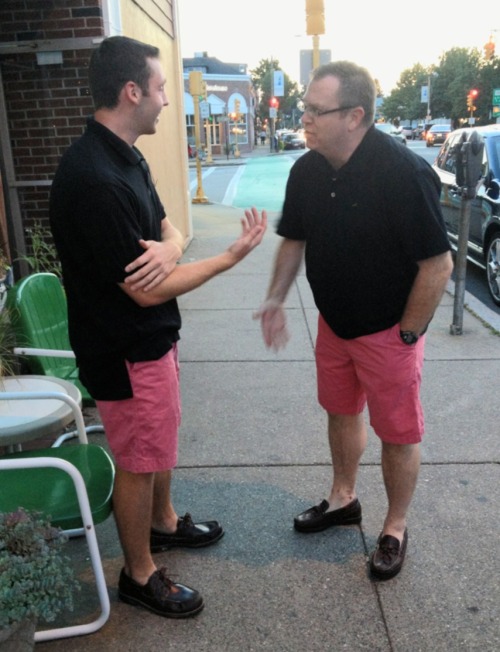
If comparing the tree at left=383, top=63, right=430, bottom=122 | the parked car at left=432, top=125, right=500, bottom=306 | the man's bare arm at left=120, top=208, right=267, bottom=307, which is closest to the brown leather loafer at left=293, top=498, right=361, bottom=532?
the man's bare arm at left=120, top=208, right=267, bottom=307

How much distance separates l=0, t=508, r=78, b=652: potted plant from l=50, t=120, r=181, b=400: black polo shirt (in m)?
0.48

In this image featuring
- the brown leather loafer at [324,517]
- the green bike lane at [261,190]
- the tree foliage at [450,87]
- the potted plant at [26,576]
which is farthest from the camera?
the tree foliage at [450,87]

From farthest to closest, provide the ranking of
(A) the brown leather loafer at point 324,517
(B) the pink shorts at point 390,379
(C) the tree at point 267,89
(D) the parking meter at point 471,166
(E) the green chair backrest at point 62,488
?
(C) the tree at point 267,89
(D) the parking meter at point 471,166
(A) the brown leather loafer at point 324,517
(B) the pink shorts at point 390,379
(E) the green chair backrest at point 62,488

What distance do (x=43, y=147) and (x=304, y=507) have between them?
3.73 metres

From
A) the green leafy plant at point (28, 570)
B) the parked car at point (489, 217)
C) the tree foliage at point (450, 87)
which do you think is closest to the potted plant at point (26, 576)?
the green leafy plant at point (28, 570)

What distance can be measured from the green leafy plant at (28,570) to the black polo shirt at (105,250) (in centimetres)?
48

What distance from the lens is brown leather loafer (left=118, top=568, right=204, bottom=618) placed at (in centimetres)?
242

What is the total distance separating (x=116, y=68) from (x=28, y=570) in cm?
157

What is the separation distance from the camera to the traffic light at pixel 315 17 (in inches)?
306

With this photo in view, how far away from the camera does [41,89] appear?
5191 mm

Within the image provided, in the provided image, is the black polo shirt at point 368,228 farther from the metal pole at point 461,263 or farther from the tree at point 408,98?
the tree at point 408,98

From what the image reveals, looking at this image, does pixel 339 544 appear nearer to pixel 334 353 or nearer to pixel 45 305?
pixel 334 353

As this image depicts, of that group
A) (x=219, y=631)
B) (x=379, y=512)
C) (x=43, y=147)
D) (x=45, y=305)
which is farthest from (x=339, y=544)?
(x=43, y=147)

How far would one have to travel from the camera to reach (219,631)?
2373 mm
